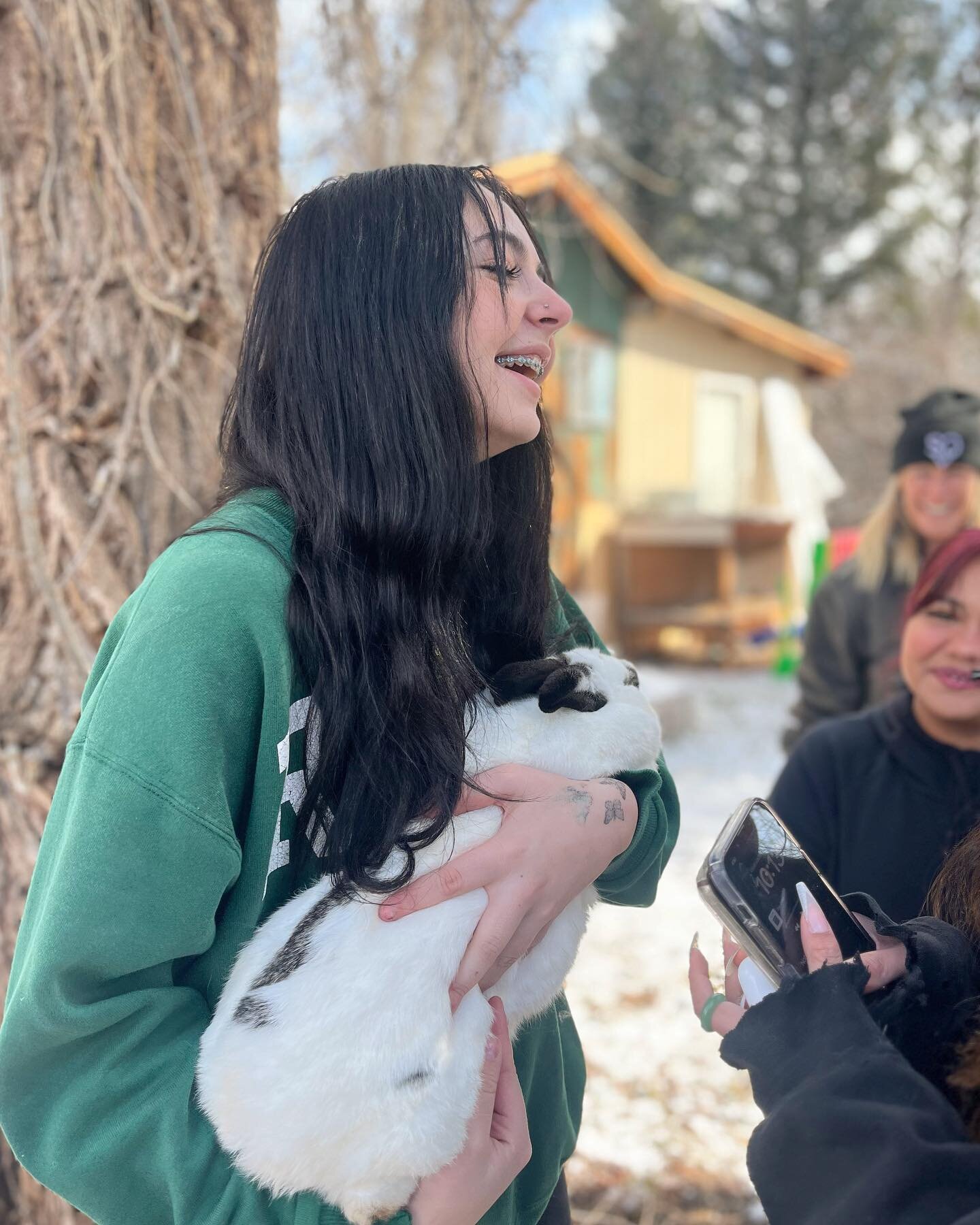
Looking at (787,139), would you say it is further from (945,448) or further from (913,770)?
(913,770)

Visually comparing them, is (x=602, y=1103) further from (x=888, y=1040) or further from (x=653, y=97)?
(x=653, y=97)

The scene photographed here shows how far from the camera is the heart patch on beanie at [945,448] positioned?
3332 mm

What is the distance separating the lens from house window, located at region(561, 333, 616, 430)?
11.3 metres

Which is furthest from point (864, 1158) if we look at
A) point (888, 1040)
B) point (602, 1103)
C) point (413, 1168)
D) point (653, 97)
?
point (653, 97)

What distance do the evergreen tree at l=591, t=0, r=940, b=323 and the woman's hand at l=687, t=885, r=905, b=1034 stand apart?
21951 millimetres

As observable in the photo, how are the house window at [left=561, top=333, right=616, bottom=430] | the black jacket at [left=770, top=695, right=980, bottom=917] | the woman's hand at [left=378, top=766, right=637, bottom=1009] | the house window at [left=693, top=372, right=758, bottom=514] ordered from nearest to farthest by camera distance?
1. the woman's hand at [left=378, top=766, right=637, bottom=1009]
2. the black jacket at [left=770, top=695, right=980, bottom=917]
3. the house window at [left=561, top=333, right=616, bottom=430]
4. the house window at [left=693, top=372, right=758, bottom=514]

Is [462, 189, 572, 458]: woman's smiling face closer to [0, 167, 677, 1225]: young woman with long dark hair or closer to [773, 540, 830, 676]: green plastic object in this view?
[0, 167, 677, 1225]: young woman with long dark hair

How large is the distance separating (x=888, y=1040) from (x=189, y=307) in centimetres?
179

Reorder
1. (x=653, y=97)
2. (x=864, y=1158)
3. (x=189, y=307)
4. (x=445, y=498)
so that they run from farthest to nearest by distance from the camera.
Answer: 1. (x=653, y=97)
2. (x=189, y=307)
3. (x=445, y=498)
4. (x=864, y=1158)

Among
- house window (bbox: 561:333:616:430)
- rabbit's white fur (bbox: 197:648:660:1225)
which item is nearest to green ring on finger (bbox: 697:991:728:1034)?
rabbit's white fur (bbox: 197:648:660:1225)

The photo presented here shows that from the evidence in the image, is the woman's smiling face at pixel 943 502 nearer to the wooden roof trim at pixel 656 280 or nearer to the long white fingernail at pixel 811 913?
the long white fingernail at pixel 811 913

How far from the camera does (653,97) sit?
21.3 m

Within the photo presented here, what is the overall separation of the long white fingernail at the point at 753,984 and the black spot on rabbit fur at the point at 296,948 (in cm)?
51

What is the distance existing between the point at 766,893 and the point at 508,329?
2.58ft
